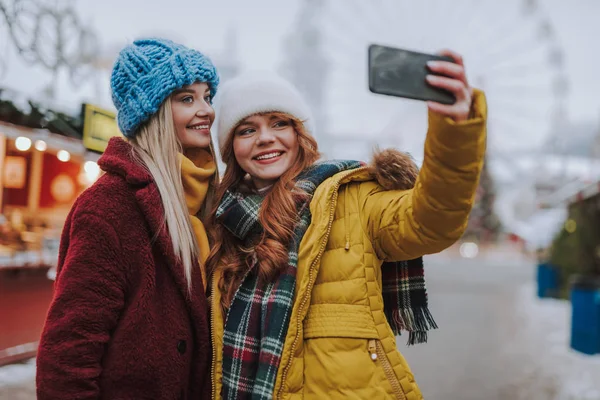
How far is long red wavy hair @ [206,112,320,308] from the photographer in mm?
1645

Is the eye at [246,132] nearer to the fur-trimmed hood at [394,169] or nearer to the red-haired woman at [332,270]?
the red-haired woman at [332,270]

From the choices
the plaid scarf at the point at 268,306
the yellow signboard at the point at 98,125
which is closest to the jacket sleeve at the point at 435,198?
the plaid scarf at the point at 268,306

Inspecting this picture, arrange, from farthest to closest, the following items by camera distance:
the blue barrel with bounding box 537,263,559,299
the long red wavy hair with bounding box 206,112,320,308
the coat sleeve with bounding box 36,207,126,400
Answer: the blue barrel with bounding box 537,263,559,299 < the long red wavy hair with bounding box 206,112,320,308 < the coat sleeve with bounding box 36,207,126,400

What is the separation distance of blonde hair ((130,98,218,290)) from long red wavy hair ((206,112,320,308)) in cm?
10

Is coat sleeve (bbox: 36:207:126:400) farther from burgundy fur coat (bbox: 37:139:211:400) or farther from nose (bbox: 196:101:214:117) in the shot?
nose (bbox: 196:101:214:117)

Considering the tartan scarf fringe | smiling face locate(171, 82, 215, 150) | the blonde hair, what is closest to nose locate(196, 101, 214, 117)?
smiling face locate(171, 82, 215, 150)

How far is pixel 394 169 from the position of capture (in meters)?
1.64

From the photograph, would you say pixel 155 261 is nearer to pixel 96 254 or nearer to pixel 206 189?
pixel 96 254

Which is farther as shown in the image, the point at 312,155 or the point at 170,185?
the point at 312,155

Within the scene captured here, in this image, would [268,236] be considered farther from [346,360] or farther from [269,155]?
[346,360]

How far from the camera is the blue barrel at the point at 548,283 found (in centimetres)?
1241

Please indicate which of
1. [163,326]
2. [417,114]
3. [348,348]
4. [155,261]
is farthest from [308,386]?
[417,114]

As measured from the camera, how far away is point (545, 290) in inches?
489

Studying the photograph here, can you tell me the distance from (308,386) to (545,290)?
1220 cm
